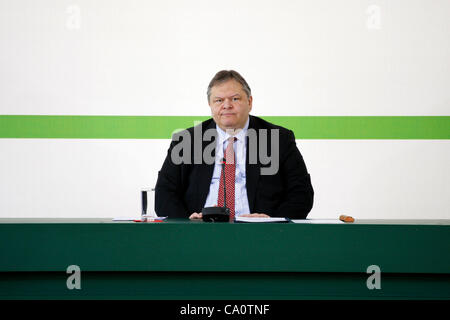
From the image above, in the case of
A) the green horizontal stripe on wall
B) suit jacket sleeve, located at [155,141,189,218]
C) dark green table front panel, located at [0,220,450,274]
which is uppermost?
the green horizontal stripe on wall

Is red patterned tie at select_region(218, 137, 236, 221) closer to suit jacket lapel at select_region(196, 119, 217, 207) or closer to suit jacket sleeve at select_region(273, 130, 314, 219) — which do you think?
suit jacket lapel at select_region(196, 119, 217, 207)

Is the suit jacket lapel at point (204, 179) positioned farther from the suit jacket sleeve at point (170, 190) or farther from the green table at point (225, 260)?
the green table at point (225, 260)

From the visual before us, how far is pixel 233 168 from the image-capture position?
94.4 inches

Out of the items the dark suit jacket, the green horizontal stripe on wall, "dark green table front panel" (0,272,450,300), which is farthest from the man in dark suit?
the green horizontal stripe on wall

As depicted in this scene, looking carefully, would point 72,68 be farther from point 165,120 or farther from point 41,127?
point 165,120

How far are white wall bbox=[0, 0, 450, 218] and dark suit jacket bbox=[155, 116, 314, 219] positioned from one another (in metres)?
1.26

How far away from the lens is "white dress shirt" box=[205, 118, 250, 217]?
2428 millimetres

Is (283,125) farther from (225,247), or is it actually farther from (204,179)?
(225,247)

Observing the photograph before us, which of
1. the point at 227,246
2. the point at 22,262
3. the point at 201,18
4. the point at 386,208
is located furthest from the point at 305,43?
the point at 22,262

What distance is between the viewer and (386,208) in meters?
3.81

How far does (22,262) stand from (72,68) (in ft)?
8.43

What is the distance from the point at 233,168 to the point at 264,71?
1602 millimetres

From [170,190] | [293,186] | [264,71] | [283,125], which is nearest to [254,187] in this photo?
[293,186]

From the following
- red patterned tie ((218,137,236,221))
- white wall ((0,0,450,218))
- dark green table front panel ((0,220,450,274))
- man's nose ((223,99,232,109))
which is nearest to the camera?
dark green table front panel ((0,220,450,274))
